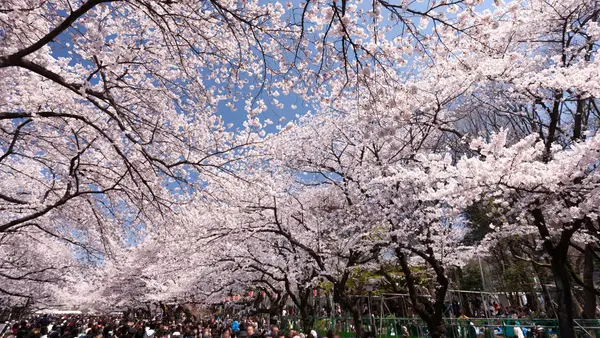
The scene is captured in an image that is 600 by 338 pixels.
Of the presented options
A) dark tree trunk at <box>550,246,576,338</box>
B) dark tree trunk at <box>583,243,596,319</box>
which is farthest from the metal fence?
dark tree trunk at <box>583,243,596,319</box>

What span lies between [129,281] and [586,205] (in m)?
30.3

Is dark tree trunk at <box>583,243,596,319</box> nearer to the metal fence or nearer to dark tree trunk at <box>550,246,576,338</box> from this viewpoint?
the metal fence

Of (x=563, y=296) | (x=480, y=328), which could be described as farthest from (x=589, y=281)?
(x=563, y=296)

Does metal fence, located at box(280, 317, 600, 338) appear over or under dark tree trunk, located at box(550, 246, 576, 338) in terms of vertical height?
under

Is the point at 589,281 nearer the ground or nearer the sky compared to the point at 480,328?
nearer the sky

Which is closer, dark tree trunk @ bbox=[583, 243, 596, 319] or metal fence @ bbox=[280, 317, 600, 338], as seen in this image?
metal fence @ bbox=[280, 317, 600, 338]

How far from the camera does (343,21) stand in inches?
135

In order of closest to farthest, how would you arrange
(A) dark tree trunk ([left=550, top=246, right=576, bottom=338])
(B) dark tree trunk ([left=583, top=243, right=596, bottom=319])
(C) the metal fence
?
(A) dark tree trunk ([left=550, top=246, right=576, bottom=338]), (C) the metal fence, (B) dark tree trunk ([left=583, top=243, right=596, bottom=319])

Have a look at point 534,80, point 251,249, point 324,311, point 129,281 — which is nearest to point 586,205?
point 534,80

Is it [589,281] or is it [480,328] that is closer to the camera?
[480,328]

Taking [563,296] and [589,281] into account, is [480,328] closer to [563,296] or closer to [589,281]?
[589,281]

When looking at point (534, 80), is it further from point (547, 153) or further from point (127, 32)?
point (127, 32)

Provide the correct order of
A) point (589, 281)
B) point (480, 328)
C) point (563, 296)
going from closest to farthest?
point (563, 296), point (480, 328), point (589, 281)

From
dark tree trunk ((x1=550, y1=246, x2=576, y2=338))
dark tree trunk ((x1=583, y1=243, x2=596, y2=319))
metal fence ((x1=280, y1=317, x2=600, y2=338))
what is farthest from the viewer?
dark tree trunk ((x1=583, y1=243, x2=596, y2=319))
